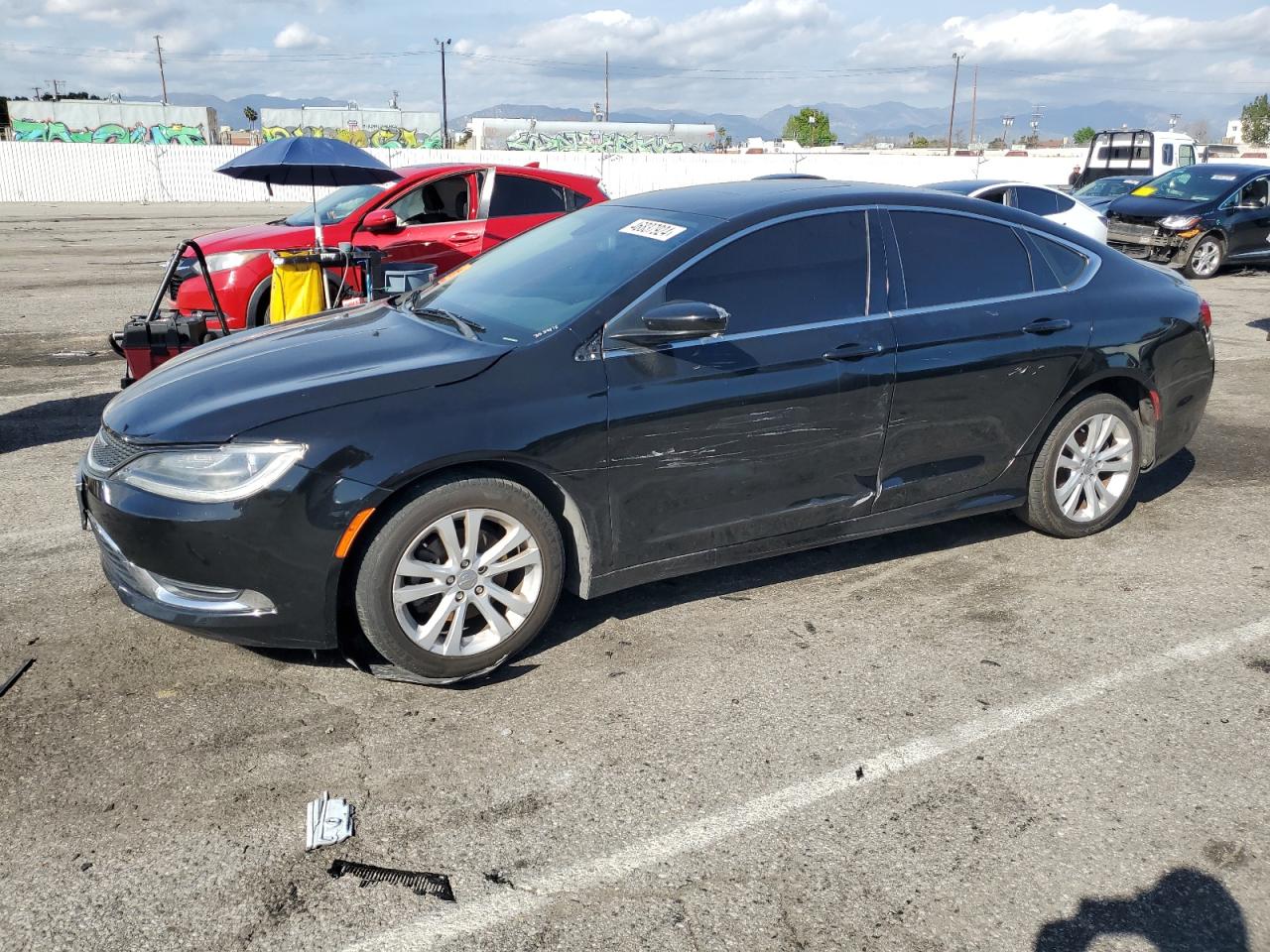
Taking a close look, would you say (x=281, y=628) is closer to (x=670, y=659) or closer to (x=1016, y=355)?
(x=670, y=659)

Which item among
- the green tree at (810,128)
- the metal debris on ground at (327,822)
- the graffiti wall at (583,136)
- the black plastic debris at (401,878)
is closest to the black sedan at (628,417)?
the metal debris on ground at (327,822)

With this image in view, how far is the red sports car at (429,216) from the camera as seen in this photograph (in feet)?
31.3

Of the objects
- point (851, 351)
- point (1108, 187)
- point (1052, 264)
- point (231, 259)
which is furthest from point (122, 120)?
point (851, 351)

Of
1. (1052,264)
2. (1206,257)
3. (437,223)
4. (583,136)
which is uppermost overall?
(583,136)

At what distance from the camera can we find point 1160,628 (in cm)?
423

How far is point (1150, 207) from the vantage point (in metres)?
16.5

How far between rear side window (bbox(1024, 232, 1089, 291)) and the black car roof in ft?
0.26

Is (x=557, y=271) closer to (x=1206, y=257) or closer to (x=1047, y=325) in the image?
(x=1047, y=325)

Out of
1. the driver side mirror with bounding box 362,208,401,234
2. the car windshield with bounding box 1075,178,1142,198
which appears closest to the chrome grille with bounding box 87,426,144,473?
the driver side mirror with bounding box 362,208,401,234

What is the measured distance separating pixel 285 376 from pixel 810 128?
393 feet

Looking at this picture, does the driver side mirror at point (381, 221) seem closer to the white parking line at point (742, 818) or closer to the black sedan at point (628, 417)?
the black sedan at point (628, 417)

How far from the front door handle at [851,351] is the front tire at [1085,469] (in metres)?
1.21

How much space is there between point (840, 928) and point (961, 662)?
62.2 inches

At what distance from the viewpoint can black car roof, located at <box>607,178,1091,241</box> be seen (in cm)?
433
